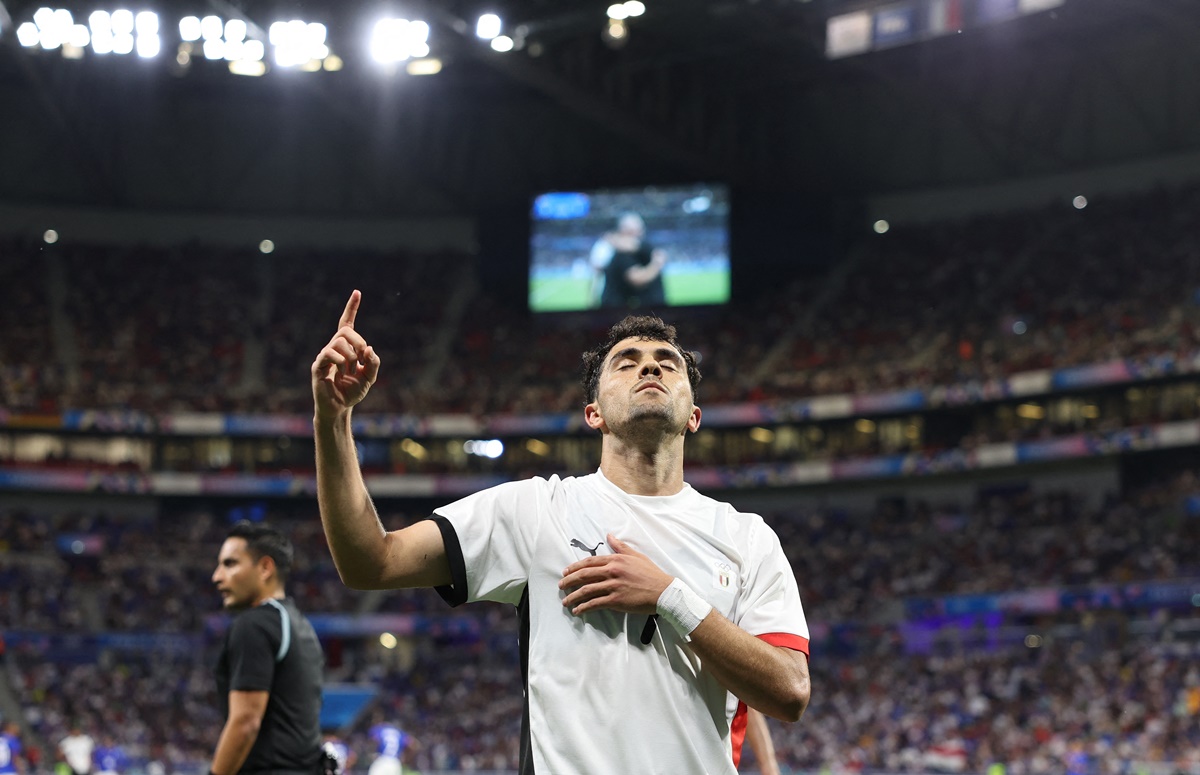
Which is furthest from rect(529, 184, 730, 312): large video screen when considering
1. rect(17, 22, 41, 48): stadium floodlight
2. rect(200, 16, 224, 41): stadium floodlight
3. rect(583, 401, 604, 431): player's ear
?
rect(583, 401, 604, 431): player's ear

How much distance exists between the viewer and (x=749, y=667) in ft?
11.2

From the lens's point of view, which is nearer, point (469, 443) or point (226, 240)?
point (469, 443)

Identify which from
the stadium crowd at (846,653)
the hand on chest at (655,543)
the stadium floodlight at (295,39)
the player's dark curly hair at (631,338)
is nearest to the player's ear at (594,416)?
the player's dark curly hair at (631,338)

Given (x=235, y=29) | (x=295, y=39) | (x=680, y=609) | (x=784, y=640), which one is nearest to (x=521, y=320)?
(x=235, y=29)

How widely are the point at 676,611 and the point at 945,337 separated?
4134 centimetres

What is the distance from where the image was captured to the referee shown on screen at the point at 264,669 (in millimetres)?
5758

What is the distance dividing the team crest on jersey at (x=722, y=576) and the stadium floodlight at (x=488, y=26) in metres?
33.3

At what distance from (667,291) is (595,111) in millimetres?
8838

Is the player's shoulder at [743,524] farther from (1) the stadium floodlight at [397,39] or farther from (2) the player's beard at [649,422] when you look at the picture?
(1) the stadium floodlight at [397,39]

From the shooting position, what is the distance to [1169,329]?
37.4 meters

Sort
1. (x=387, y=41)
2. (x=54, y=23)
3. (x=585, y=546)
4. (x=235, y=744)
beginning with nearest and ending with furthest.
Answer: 1. (x=585, y=546)
2. (x=235, y=744)
3. (x=387, y=41)
4. (x=54, y=23)

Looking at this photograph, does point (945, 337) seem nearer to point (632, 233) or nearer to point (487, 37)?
point (632, 233)

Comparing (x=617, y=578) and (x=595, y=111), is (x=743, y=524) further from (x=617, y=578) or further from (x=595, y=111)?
(x=595, y=111)

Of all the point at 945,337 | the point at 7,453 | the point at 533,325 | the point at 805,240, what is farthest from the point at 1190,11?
the point at 7,453
